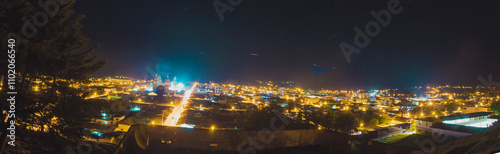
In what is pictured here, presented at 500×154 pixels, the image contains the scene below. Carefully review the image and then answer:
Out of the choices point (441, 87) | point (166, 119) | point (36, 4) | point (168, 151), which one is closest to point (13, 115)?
point (36, 4)

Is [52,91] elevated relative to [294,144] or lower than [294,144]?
elevated

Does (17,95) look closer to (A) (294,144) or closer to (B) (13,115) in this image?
(B) (13,115)

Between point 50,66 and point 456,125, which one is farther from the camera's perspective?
point 456,125

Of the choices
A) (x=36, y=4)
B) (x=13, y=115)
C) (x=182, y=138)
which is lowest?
(x=182, y=138)

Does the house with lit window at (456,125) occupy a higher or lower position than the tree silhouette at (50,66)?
lower

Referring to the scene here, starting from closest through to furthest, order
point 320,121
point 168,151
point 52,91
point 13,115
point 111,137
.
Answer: point 13,115, point 52,91, point 168,151, point 111,137, point 320,121

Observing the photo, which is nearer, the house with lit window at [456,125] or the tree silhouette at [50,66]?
the tree silhouette at [50,66]

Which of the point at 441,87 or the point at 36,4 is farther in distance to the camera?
the point at 441,87

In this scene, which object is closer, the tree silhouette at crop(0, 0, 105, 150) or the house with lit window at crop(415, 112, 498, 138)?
the tree silhouette at crop(0, 0, 105, 150)

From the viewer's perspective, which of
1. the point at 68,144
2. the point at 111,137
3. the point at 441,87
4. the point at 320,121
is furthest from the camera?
the point at 441,87

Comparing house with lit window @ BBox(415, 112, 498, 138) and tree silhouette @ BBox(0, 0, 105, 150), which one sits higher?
tree silhouette @ BBox(0, 0, 105, 150)

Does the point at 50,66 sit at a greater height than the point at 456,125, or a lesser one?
greater
